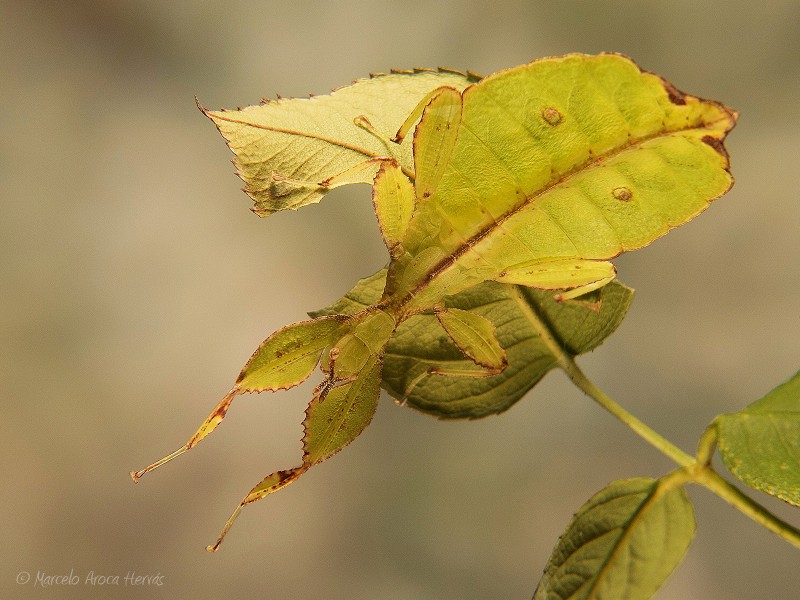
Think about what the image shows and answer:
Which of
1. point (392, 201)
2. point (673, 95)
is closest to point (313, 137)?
point (392, 201)

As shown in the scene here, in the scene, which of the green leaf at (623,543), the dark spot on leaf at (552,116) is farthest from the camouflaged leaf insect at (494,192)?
the green leaf at (623,543)

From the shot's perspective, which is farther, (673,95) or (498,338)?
(498,338)

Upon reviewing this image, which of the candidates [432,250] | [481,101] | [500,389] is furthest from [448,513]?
[481,101]

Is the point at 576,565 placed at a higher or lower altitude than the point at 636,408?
lower

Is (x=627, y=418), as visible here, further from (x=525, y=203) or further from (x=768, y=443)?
(x=525, y=203)

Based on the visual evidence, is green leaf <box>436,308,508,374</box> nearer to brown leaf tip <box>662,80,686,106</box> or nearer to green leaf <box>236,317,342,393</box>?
green leaf <box>236,317,342,393</box>

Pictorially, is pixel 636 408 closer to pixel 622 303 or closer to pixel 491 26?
pixel 491 26
